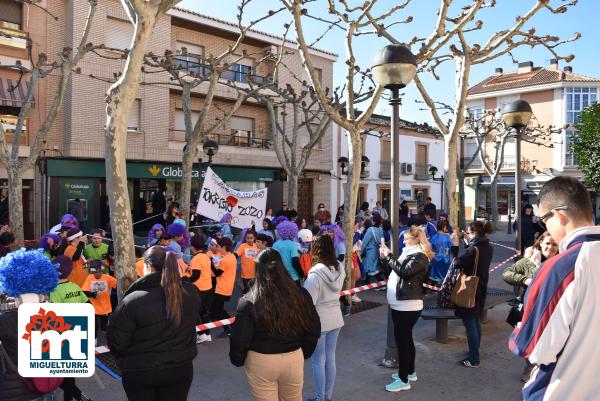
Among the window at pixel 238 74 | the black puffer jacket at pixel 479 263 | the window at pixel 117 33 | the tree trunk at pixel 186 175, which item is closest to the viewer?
the black puffer jacket at pixel 479 263

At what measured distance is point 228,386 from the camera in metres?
5.03

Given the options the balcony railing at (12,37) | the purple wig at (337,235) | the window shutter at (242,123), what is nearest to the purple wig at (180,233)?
the purple wig at (337,235)

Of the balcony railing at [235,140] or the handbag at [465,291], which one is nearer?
the handbag at [465,291]

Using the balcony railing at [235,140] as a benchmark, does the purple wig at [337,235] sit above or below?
below

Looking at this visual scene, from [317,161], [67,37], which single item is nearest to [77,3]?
[67,37]

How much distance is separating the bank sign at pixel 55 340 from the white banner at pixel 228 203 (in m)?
6.59

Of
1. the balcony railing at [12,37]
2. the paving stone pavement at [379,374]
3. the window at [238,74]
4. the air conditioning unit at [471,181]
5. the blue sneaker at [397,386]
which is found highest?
the window at [238,74]

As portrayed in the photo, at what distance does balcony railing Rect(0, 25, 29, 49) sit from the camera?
1630 centimetres

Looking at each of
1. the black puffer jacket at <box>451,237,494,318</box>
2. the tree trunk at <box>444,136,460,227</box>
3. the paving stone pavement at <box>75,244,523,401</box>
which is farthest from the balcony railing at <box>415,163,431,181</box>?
the black puffer jacket at <box>451,237,494,318</box>

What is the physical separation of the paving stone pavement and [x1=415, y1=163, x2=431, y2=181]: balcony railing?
2798 centimetres

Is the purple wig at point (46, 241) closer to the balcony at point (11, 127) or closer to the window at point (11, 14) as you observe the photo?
the balcony at point (11, 127)

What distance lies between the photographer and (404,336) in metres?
4.86

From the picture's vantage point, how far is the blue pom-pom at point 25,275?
322cm

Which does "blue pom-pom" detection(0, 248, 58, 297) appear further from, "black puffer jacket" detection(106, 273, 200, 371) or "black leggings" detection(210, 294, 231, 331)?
"black leggings" detection(210, 294, 231, 331)
